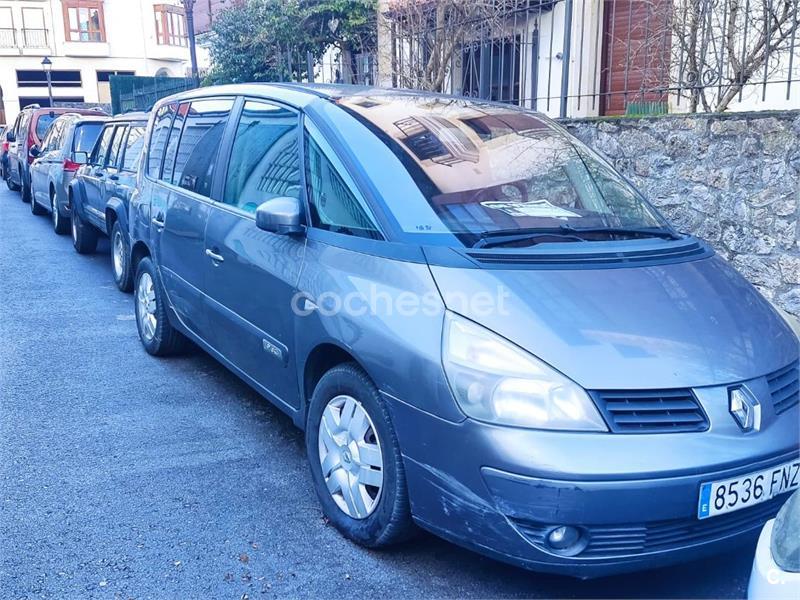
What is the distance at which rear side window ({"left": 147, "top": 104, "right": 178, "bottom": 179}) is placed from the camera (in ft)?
17.9

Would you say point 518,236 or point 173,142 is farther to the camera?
point 173,142

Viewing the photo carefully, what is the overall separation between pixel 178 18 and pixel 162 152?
46991 millimetres

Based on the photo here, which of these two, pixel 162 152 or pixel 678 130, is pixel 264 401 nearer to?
pixel 162 152

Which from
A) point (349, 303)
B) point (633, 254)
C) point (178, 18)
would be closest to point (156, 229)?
point (349, 303)

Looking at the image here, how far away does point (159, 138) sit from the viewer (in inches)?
221

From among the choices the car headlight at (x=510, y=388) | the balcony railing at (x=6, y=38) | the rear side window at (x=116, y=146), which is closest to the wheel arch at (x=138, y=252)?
the rear side window at (x=116, y=146)

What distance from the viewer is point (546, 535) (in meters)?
2.45

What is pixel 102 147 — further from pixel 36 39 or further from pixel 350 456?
pixel 36 39

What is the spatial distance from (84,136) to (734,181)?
339 inches

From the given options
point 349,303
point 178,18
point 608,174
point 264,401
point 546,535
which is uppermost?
point 178,18

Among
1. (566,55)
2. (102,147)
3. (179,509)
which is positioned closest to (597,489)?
(179,509)

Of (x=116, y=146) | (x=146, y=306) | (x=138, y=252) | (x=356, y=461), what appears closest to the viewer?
(x=356, y=461)

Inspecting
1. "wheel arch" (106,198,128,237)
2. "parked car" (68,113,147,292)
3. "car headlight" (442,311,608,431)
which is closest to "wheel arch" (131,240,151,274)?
"parked car" (68,113,147,292)

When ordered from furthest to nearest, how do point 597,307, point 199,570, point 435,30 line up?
1. point 435,30
2. point 199,570
3. point 597,307
